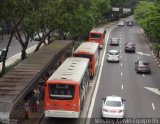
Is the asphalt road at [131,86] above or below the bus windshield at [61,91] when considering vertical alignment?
below

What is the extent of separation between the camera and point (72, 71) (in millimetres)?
31672

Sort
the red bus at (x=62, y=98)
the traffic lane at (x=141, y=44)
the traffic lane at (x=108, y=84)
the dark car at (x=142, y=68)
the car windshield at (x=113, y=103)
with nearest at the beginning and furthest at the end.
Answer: the red bus at (x=62, y=98) < the car windshield at (x=113, y=103) < the traffic lane at (x=108, y=84) < the dark car at (x=142, y=68) < the traffic lane at (x=141, y=44)

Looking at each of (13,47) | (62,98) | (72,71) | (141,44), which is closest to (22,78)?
(62,98)

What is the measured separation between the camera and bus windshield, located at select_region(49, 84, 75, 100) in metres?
28.7

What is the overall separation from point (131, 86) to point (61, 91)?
51.2 ft

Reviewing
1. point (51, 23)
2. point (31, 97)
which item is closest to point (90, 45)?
point (51, 23)

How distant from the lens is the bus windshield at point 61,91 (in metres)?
28.7

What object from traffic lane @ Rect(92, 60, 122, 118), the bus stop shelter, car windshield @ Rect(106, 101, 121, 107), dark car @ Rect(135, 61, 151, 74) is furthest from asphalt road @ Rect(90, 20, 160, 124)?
the bus stop shelter

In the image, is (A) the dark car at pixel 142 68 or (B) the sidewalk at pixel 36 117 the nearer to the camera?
(B) the sidewalk at pixel 36 117

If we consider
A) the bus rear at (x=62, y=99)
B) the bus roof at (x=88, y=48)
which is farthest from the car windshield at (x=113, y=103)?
the bus roof at (x=88, y=48)

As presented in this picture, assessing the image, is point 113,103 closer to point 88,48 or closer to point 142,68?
point 88,48

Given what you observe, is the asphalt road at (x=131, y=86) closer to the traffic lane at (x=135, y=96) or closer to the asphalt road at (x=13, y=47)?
the traffic lane at (x=135, y=96)

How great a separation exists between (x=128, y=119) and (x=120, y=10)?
349 feet

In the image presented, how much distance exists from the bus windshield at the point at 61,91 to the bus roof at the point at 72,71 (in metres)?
0.70
